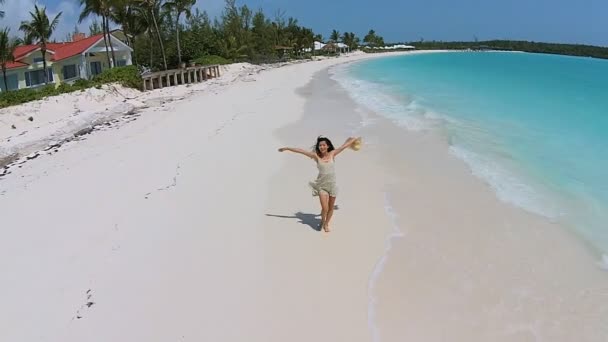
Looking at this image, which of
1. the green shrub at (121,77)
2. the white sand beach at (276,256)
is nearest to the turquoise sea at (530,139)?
the white sand beach at (276,256)

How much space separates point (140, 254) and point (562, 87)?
36.3 m

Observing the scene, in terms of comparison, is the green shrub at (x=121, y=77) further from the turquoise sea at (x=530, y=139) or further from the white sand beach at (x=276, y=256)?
the white sand beach at (x=276, y=256)

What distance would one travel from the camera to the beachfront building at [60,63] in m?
28.1

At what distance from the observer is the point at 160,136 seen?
14.7 meters

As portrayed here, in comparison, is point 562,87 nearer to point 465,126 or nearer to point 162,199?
point 465,126

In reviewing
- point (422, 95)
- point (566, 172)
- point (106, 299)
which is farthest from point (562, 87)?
point (106, 299)

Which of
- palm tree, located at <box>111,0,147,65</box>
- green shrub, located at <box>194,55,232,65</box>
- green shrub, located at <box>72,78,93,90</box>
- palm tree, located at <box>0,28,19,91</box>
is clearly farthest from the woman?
green shrub, located at <box>194,55,232,65</box>

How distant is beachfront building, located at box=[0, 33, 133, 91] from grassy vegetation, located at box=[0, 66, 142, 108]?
494 centimetres

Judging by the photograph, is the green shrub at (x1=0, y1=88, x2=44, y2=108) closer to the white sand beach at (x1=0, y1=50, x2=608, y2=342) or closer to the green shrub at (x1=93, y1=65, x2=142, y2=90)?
the green shrub at (x1=93, y1=65, x2=142, y2=90)

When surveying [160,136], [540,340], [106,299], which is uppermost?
[160,136]

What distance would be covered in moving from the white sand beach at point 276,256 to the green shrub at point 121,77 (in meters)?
13.4

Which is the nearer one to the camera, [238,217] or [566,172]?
[238,217]

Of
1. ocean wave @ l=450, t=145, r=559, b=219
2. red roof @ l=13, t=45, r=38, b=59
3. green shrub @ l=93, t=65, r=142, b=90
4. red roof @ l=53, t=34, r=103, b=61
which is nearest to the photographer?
ocean wave @ l=450, t=145, r=559, b=219

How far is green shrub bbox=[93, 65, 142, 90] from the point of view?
→ 2425 cm
